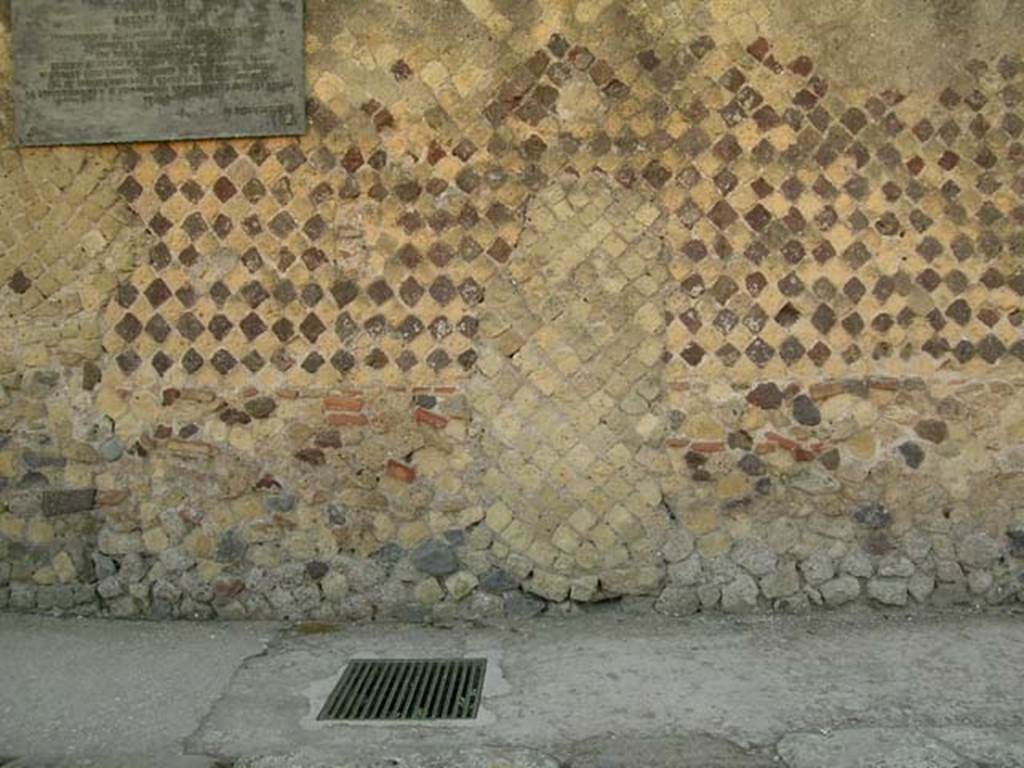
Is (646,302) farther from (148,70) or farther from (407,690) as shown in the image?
(148,70)

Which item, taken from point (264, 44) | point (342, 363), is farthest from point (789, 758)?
point (264, 44)

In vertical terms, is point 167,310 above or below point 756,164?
below

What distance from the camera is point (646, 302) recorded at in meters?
5.64

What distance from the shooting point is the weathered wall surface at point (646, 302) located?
5.64 meters

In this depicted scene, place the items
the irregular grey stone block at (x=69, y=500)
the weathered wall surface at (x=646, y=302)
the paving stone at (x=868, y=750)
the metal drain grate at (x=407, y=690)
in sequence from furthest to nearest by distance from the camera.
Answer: the irregular grey stone block at (x=69, y=500)
the weathered wall surface at (x=646, y=302)
the metal drain grate at (x=407, y=690)
the paving stone at (x=868, y=750)

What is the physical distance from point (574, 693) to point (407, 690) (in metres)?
0.77

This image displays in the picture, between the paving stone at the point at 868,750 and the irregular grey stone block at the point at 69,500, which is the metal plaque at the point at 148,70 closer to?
the irregular grey stone block at the point at 69,500

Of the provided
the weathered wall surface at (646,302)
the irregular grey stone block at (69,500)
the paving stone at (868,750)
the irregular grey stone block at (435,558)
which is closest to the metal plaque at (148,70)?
the weathered wall surface at (646,302)

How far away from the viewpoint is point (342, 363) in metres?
A: 5.73

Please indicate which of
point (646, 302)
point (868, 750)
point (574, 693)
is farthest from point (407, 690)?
point (646, 302)

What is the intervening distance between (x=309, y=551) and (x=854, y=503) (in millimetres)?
2999

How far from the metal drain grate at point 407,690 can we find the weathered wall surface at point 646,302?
0.63m

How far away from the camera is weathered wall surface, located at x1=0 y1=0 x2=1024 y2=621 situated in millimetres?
5637

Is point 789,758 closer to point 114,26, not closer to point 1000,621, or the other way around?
point 1000,621
